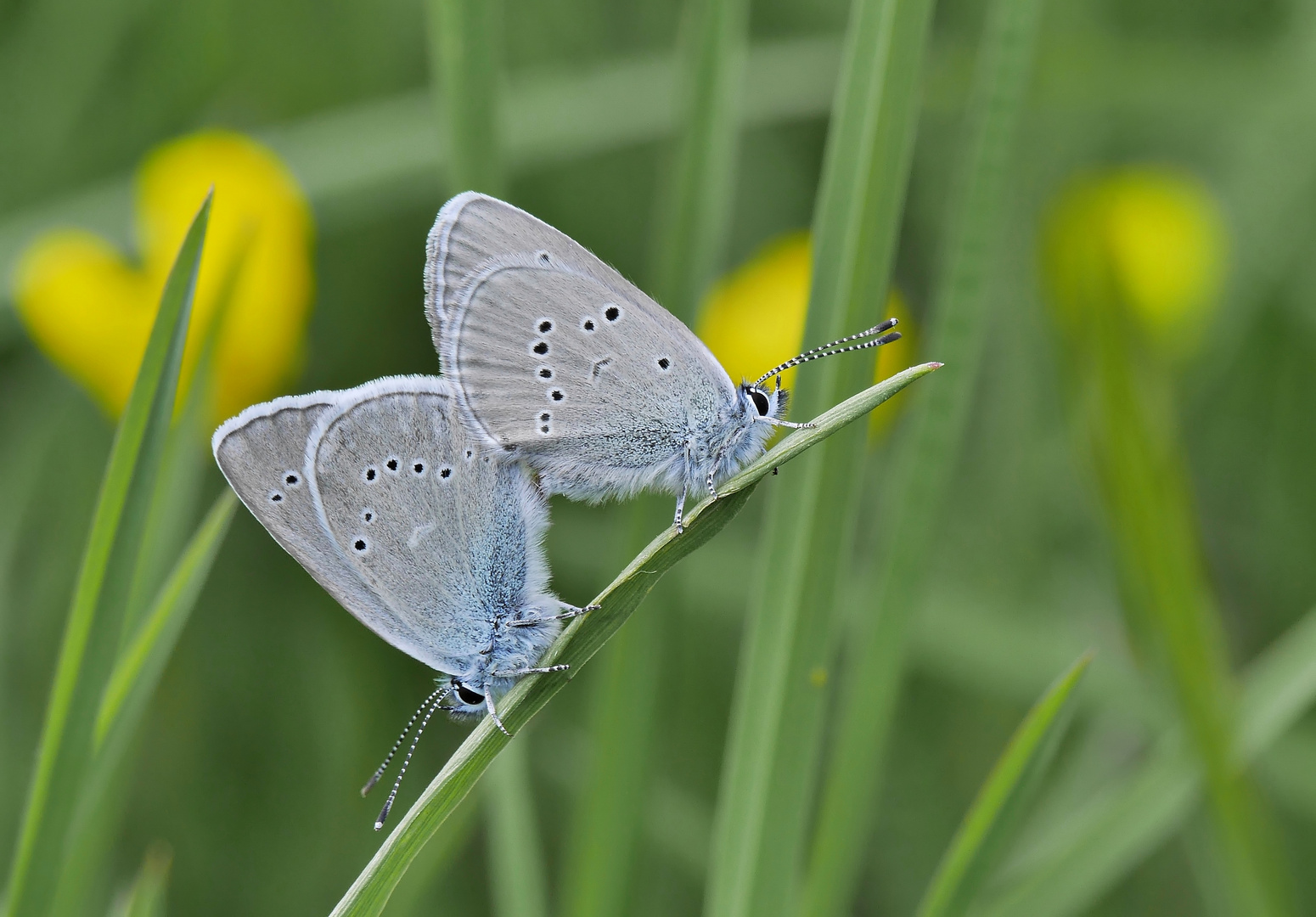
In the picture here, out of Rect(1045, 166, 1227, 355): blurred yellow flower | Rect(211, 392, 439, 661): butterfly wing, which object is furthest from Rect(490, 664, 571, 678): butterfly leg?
Rect(1045, 166, 1227, 355): blurred yellow flower

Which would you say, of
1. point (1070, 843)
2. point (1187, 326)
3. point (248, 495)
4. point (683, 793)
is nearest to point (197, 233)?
point (248, 495)

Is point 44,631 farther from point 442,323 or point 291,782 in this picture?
point 442,323

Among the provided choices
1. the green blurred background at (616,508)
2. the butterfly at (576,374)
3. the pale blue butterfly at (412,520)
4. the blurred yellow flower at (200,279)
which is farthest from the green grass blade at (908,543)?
the blurred yellow flower at (200,279)

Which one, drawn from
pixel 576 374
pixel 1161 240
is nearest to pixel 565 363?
pixel 576 374

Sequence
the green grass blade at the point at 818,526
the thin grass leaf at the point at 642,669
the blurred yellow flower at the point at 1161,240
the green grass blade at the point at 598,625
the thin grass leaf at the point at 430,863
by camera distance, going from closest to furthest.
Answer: the green grass blade at the point at 598,625 → the green grass blade at the point at 818,526 → the thin grass leaf at the point at 642,669 → the thin grass leaf at the point at 430,863 → the blurred yellow flower at the point at 1161,240

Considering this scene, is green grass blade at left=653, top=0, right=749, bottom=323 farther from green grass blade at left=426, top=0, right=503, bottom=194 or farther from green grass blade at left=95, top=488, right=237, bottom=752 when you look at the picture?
green grass blade at left=95, top=488, right=237, bottom=752

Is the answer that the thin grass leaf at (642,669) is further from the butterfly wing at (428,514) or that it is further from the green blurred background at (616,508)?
the green blurred background at (616,508)
